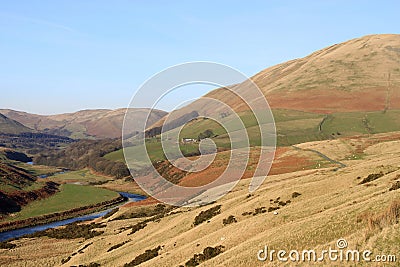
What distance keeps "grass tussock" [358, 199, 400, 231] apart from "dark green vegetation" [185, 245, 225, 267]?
1225 cm

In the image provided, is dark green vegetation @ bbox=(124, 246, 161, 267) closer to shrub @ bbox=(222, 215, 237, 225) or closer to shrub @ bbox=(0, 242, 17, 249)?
shrub @ bbox=(222, 215, 237, 225)

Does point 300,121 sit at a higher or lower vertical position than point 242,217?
higher

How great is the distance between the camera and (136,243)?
4847cm

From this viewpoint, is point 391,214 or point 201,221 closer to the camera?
point 391,214

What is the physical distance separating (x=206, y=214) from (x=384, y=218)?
29999mm

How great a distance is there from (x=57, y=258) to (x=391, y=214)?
5038 centimetres

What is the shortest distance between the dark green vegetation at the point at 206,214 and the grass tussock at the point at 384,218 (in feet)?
86.4

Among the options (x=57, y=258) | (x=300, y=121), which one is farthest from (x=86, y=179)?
(x=57, y=258)

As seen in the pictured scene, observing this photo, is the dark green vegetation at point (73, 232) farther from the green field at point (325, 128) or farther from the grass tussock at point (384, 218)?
the green field at point (325, 128)

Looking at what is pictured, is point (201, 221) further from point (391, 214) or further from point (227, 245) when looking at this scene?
point (391, 214)

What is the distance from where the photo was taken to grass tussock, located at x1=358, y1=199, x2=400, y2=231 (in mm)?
21236

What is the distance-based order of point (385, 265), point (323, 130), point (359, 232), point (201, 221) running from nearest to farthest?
point (385, 265) < point (359, 232) < point (201, 221) < point (323, 130)

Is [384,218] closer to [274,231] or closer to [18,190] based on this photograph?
[274,231]

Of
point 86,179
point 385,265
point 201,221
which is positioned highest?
point 385,265
